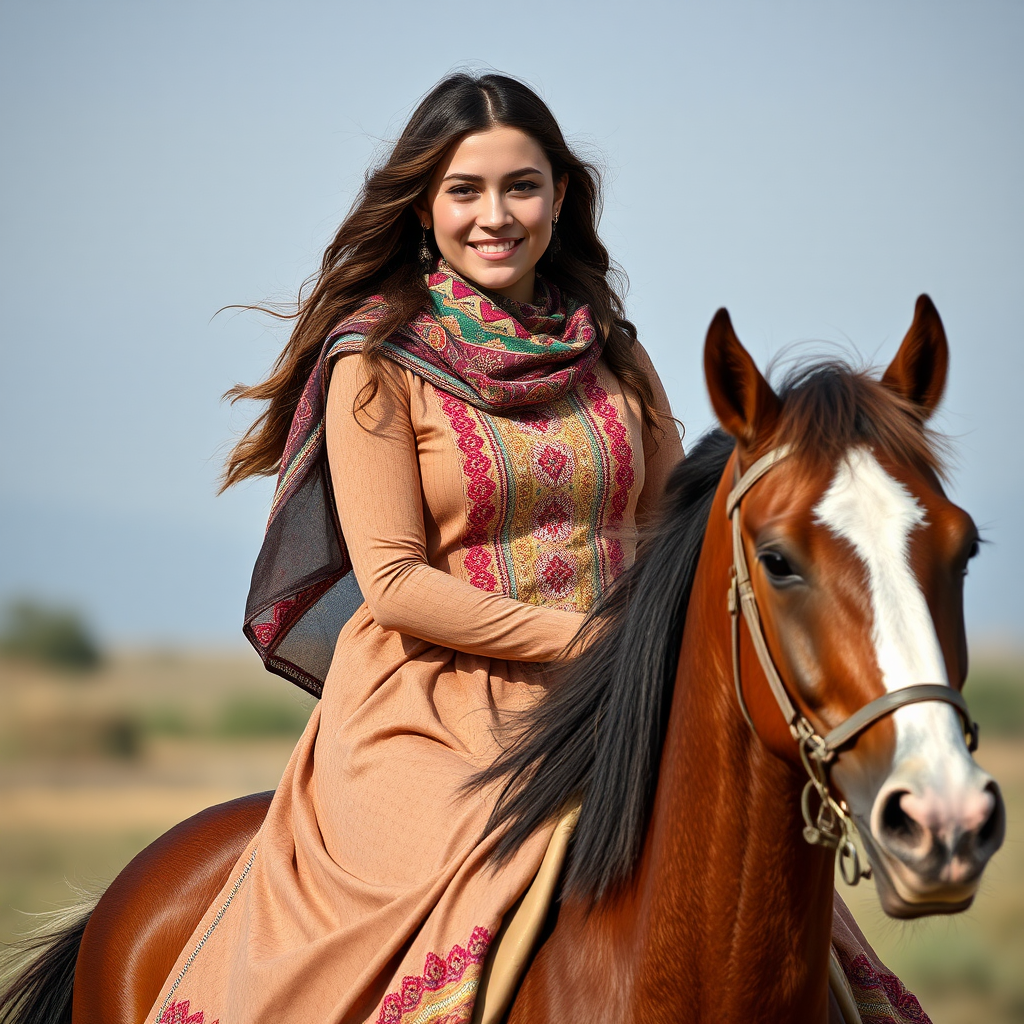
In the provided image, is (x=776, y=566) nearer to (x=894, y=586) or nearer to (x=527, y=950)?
(x=894, y=586)

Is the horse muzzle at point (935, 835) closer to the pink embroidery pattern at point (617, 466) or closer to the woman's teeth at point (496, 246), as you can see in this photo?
the pink embroidery pattern at point (617, 466)

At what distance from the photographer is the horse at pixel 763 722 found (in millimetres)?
1485

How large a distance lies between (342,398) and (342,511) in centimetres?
27

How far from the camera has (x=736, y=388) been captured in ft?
6.03

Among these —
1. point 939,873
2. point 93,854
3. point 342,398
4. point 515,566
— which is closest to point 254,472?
point 342,398

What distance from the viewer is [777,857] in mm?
1774

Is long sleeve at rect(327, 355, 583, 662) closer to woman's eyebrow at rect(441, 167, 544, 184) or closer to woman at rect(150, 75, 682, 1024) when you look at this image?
woman at rect(150, 75, 682, 1024)

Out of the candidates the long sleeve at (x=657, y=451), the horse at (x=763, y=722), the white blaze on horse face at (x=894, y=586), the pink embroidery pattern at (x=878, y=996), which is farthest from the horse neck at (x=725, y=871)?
the long sleeve at (x=657, y=451)

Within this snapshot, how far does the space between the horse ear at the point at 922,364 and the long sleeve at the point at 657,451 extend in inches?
53.1

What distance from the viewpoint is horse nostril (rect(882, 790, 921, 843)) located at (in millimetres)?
1438

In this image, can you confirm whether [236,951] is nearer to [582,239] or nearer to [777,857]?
[777,857]

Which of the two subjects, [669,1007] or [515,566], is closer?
[669,1007]

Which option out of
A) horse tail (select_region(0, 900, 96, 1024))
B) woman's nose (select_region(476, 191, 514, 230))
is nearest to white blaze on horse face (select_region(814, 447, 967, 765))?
woman's nose (select_region(476, 191, 514, 230))

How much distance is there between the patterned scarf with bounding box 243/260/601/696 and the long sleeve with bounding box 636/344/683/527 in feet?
0.90
